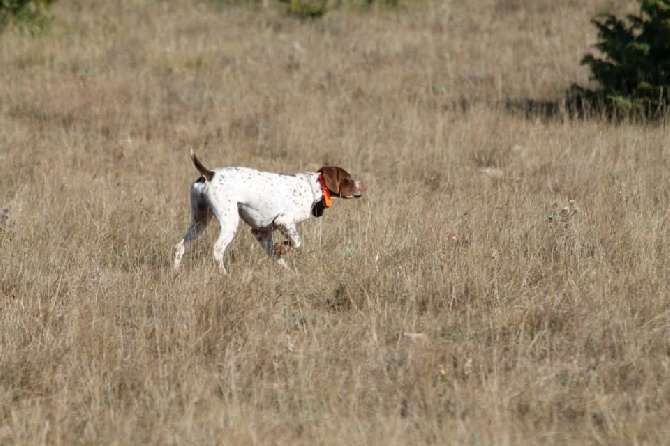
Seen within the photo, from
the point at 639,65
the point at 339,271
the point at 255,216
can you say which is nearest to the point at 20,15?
the point at 639,65

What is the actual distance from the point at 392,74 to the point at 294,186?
6760 millimetres

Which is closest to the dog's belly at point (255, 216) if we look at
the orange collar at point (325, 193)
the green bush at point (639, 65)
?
the orange collar at point (325, 193)

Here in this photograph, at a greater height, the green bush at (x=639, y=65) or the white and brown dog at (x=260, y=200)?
the green bush at (x=639, y=65)

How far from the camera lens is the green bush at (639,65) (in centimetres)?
1055

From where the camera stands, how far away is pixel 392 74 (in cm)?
1286

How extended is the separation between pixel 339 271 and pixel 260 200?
85cm

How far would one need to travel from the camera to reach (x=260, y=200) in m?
6.32

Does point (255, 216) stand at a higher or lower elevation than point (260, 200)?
lower

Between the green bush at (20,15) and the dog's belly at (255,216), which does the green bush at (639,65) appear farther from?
the green bush at (20,15)

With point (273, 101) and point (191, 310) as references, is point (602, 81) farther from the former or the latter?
point (191, 310)

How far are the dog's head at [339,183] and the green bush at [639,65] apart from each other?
16.5 ft

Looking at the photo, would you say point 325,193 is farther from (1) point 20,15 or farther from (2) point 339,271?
(1) point 20,15

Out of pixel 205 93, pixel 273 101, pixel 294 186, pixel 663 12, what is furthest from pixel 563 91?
pixel 294 186

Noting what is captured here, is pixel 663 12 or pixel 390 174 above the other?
pixel 663 12
